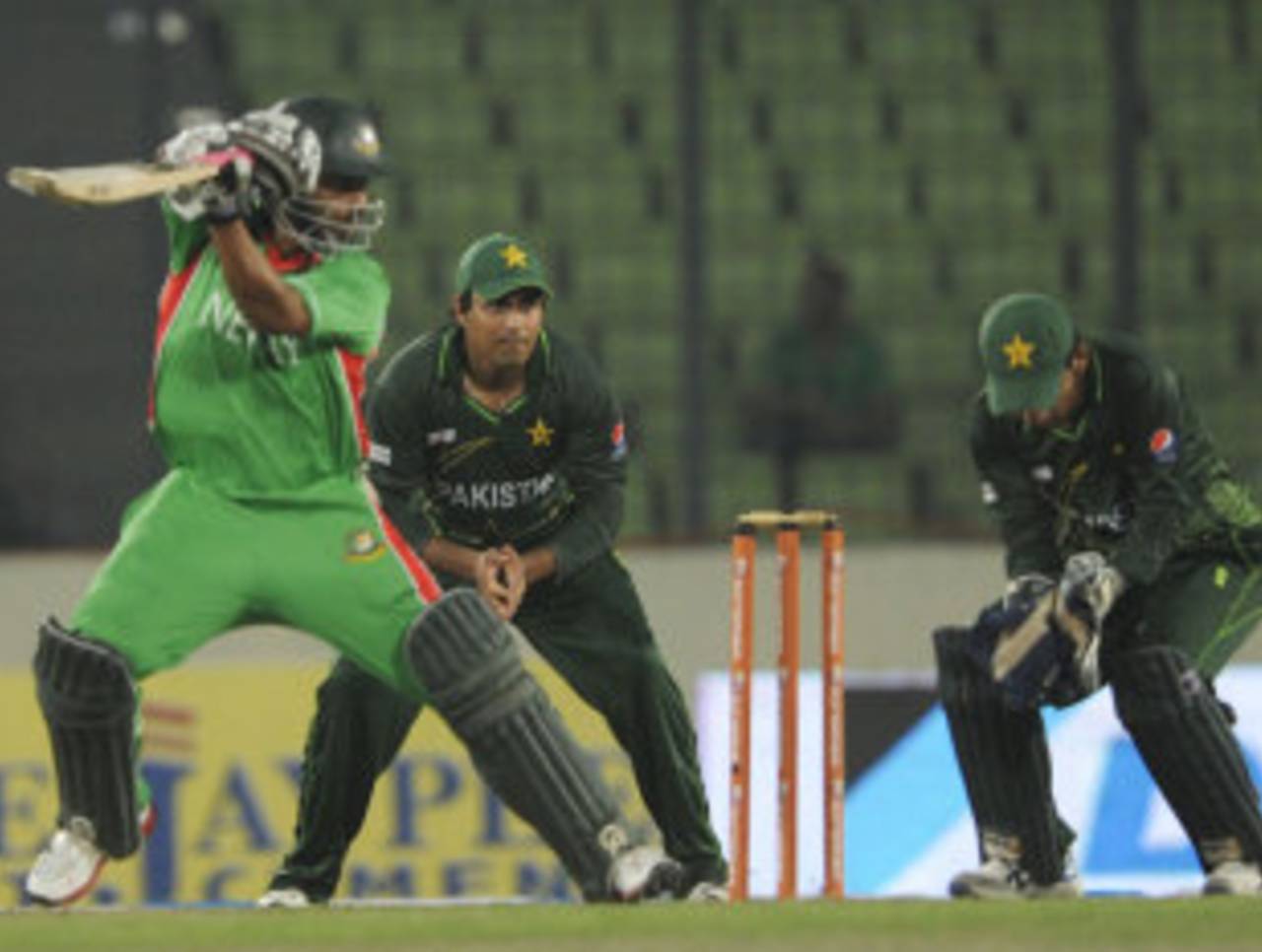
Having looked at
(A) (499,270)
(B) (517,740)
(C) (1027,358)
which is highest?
(A) (499,270)

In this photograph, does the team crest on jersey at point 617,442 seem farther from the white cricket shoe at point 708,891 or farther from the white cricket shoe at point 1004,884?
the white cricket shoe at point 1004,884

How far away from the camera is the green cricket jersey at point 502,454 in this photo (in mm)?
8664

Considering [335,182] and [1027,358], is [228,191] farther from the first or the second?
[1027,358]

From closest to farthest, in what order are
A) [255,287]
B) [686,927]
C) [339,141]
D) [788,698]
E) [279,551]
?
[686,927]
[255,287]
[279,551]
[339,141]
[788,698]

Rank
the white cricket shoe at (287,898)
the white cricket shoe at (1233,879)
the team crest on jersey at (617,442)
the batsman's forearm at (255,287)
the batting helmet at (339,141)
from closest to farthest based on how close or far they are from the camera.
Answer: the batsman's forearm at (255,287) → the batting helmet at (339,141) → the white cricket shoe at (287,898) → the white cricket shoe at (1233,879) → the team crest on jersey at (617,442)

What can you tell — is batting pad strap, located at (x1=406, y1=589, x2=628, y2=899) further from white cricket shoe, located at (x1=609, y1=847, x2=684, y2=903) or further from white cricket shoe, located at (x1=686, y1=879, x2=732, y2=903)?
white cricket shoe, located at (x1=686, y1=879, x2=732, y2=903)

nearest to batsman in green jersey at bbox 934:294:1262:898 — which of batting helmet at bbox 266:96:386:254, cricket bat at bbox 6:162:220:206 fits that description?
batting helmet at bbox 266:96:386:254

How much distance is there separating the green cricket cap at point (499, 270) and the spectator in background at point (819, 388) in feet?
12.5

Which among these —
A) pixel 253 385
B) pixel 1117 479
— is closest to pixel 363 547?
pixel 253 385

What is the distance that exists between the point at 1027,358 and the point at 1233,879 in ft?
4.05

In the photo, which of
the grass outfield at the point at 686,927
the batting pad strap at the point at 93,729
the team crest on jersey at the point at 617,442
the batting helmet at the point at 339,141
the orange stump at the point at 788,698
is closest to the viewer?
the grass outfield at the point at 686,927

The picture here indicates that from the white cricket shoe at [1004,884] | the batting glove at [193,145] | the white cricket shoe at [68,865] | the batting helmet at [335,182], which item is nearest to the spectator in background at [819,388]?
the white cricket shoe at [1004,884]

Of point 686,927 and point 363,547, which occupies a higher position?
point 363,547

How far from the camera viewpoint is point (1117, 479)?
879 centimetres
